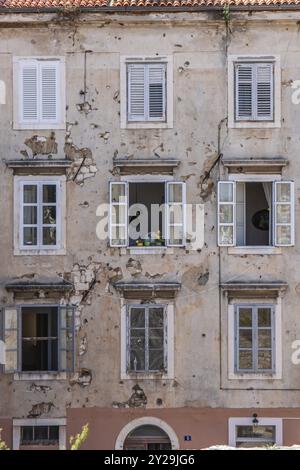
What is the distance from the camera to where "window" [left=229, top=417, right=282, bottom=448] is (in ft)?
73.6

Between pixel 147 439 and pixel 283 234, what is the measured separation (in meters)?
5.62

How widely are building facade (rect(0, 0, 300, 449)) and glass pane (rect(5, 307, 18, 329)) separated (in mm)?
35

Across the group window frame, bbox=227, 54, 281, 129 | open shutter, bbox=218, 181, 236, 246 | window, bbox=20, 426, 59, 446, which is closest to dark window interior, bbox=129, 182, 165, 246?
open shutter, bbox=218, 181, 236, 246

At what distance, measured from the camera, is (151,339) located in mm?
22641

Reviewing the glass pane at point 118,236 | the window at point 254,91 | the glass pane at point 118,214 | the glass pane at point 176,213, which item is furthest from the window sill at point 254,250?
the window at point 254,91

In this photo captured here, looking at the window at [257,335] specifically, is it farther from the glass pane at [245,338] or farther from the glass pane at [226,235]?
the glass pane at [226,235]

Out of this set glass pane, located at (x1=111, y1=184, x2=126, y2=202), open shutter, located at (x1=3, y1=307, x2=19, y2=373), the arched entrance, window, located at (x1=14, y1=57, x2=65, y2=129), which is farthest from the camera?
window, located at (x1=14, y1=57, x2=65, y2=129)

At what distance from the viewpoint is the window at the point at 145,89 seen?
75.2 ft

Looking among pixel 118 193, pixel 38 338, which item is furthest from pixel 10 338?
pixel 118 193

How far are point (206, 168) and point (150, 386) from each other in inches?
203

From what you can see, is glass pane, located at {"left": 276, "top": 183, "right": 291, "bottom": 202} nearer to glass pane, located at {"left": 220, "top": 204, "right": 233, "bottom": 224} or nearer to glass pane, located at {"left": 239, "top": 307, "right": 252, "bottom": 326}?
glass pane, located at {"left": 220, "top": 204, "right": 233, "bottom": 224}

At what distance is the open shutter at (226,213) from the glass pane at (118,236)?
2.19 meters

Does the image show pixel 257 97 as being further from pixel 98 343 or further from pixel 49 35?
pixel 98 343

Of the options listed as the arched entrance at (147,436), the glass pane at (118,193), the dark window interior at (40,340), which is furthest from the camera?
the dark window interior at (40,340)
